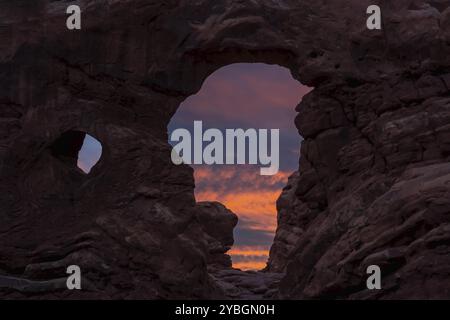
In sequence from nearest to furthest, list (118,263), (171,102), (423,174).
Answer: (423,174), (118,263), (171,102)

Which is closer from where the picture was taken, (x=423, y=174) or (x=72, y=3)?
(x=423, y=174)

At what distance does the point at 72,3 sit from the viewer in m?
23.7

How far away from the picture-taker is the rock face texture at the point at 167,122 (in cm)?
2148

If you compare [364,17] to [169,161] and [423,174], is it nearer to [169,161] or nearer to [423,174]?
[423,174]

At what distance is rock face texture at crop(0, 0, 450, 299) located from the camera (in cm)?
2148

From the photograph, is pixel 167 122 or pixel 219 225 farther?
pixel 219 225

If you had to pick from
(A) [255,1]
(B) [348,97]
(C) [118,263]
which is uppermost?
(A) [255,1]

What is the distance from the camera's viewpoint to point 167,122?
23.2m

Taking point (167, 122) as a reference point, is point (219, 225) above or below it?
below

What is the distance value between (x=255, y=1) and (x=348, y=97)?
14.4 feet

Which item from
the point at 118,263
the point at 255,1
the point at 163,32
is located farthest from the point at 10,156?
the point at 255,1

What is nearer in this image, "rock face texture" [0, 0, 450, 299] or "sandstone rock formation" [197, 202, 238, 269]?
"rock face texture" [0, 0, 450, 299]

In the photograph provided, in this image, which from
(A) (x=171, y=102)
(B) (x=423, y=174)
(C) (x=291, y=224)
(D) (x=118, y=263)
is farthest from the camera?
(C) (x=291, y=224)

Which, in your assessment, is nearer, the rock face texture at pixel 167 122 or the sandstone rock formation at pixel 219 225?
the rock face texture at pixel 167 122
